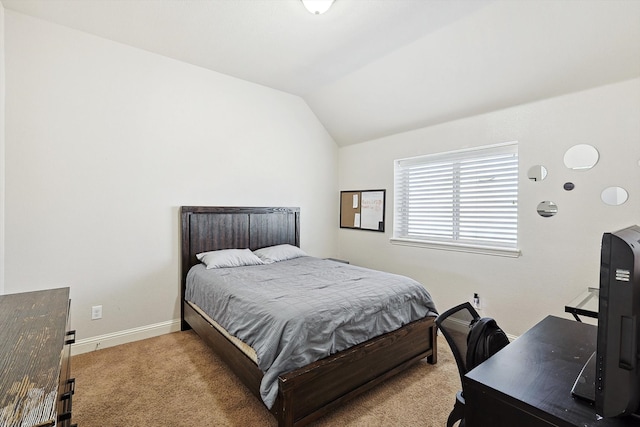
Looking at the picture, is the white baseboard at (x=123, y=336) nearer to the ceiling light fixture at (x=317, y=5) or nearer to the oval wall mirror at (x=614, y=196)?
the ceiling light fixture at (x=317, y=5)

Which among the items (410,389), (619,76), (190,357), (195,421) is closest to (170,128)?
(190,357)

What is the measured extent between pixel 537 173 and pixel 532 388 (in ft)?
7.81

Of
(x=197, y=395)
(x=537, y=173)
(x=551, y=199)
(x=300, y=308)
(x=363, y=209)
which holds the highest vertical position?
(x=537, y=173)

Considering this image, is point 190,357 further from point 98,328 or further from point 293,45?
point 293,45

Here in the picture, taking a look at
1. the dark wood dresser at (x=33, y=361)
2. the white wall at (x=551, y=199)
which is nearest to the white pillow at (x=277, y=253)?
the white wall at (x=551, y=199)

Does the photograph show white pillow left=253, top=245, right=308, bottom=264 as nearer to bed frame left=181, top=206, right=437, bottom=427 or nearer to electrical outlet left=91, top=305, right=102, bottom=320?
bed frame left=181, top=206, right=437, bottom=427

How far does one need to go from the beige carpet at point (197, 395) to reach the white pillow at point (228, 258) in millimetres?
836

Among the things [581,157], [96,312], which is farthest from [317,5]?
[96,312]

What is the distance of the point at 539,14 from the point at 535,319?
2431 mm

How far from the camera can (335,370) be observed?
191 cm

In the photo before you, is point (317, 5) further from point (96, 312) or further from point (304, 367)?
point (96, 312)

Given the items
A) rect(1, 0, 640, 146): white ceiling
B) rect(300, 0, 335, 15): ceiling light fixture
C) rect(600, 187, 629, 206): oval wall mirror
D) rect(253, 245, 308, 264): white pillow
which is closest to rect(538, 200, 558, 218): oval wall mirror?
rect(600, 187, 629, 206): oval wall mirror

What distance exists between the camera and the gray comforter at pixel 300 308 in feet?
5.87

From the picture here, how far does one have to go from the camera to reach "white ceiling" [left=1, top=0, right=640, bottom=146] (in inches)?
86.9
